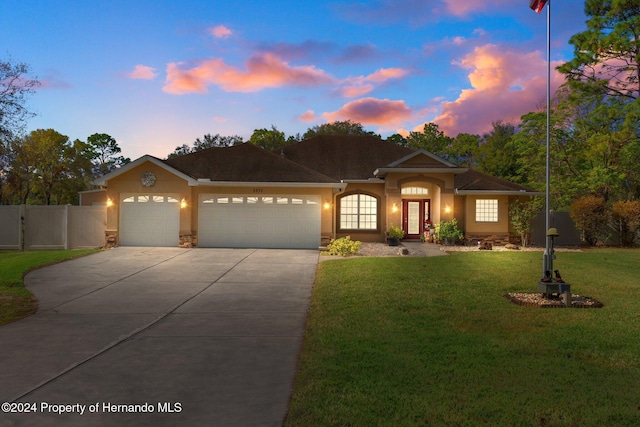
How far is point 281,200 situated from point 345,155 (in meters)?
7.27

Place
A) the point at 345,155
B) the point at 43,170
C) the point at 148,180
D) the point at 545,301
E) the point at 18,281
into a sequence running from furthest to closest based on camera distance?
the point at 43,170 → the point at 345,155 → the point at 148,180 → the point at 18,281 → the point at 545,301

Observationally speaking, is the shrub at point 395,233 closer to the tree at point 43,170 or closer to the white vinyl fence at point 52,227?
the white vinyl fence at point 52,227

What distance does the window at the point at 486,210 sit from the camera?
2273 cm

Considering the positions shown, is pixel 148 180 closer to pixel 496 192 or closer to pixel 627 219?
pixel 496 192

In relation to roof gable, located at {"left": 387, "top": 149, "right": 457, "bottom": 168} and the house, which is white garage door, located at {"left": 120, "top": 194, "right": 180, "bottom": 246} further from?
roof gable, located at {"left": 387, "top": 149, "right": 457, "bottom": 168}

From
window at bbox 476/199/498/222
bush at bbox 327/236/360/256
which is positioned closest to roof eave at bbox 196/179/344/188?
bush at bbox 327/236/360/256

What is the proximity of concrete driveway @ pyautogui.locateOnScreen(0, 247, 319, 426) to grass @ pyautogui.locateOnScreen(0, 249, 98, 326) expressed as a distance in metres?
0.26

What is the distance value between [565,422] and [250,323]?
503 centimetres

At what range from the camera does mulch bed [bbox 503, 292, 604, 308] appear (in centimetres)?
877

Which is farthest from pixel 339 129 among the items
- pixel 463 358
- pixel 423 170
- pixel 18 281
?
pixel 463 358

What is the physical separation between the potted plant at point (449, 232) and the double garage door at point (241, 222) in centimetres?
643

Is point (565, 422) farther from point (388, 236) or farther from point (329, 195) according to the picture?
point (388, 236)

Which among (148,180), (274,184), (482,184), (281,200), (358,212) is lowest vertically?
(358,212)

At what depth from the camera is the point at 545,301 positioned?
9016mm
